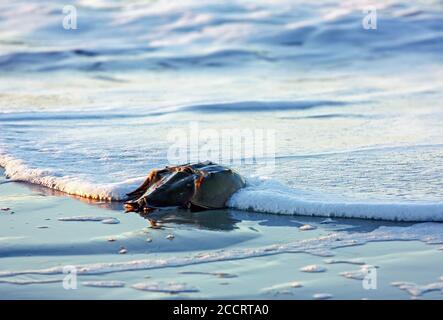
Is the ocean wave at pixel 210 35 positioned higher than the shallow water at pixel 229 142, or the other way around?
the ocean wave at pixel 210 35

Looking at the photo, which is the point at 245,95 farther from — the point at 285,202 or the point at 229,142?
the point at 285,202

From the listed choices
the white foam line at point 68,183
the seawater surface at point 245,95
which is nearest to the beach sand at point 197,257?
the white foam line at point 68,183

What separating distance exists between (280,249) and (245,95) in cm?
679

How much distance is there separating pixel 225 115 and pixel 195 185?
13.9 feet

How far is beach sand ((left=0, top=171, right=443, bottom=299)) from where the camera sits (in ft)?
13.0

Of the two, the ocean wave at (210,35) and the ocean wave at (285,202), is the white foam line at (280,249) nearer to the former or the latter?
the ocean wave at (285,202)

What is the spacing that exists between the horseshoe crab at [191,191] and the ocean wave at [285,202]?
89 mm

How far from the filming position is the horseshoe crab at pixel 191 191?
18.1 ft

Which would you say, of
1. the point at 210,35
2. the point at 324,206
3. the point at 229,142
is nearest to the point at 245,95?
the point at 229,142

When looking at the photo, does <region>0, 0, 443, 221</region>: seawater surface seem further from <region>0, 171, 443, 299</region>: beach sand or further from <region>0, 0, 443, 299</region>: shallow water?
<region>0, 171, 443, 299</region>: beach sand

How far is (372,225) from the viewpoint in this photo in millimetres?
5051

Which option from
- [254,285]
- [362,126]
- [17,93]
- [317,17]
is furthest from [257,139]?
[317,17]

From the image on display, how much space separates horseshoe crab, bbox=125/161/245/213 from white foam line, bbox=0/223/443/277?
95cm
